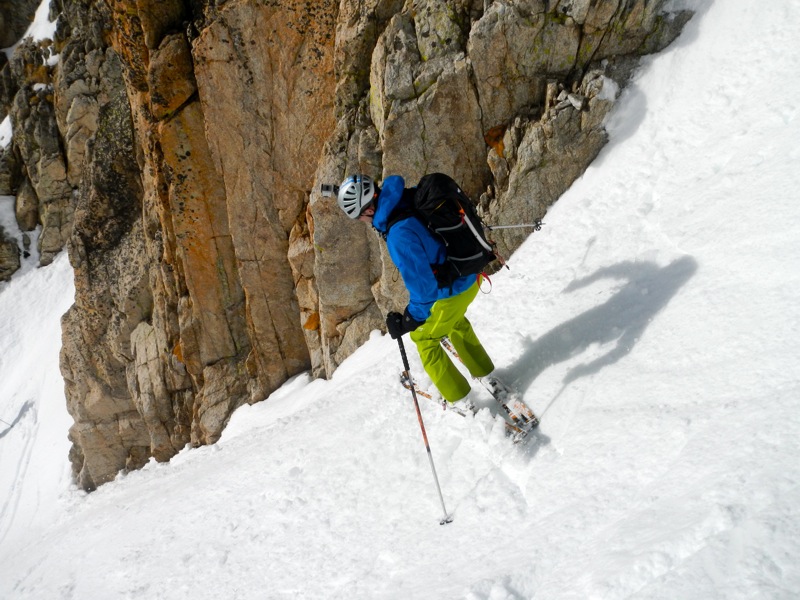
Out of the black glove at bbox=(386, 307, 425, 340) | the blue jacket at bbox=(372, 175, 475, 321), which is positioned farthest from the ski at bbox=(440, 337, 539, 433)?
the blue jacket at bbox=(372, 175, 475, 321)

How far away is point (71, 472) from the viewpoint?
20.8 metres

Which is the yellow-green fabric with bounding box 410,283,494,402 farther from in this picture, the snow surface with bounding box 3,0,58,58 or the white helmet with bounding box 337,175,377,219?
the snow surface with bounding box 3,0,58,58

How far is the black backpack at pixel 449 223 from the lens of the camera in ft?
18.0

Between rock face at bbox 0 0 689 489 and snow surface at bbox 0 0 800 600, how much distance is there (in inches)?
44.3

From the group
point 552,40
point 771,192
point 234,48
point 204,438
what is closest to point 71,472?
point 204,438

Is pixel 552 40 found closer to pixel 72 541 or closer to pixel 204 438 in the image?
pixel 72 541

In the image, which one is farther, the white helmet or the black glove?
the black glove

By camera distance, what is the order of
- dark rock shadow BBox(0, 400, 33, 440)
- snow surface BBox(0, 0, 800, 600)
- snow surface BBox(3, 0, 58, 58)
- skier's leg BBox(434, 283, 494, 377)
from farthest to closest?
snow surface BBox(3, 0, 58, 58) < dark rock shadow BBox(0, 400, 33, 440) < skier's leg BBox(434, 283, 494, 377) < snow surface BBox(0, 0, 800, 600)

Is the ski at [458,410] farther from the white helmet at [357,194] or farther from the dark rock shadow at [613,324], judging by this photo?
the white helmet at [357,194]

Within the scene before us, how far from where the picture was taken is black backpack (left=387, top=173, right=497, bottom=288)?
548 centimetres

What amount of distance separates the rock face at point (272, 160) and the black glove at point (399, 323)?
14.5ft

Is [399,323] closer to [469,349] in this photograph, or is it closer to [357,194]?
[469,349]

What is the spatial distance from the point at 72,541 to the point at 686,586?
31.7 ft

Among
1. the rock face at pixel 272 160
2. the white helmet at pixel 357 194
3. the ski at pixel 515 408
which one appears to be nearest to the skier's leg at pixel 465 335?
the ski at pixel 515 408
